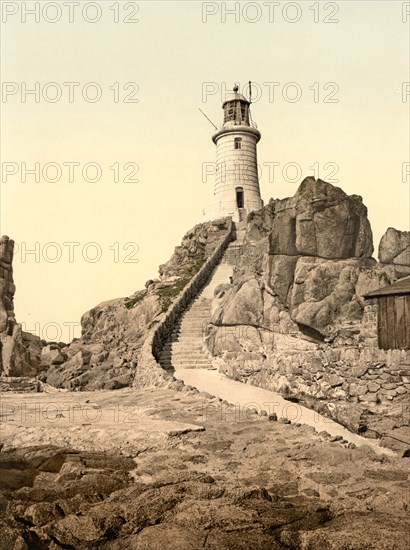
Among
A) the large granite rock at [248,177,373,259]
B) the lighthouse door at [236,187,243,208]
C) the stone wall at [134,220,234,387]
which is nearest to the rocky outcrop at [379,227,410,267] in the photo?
the large granite rock at [248,177,373,259]

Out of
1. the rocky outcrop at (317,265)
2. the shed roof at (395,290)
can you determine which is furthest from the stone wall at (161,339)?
the shed roof at (395,290)

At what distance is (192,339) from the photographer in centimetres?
2619

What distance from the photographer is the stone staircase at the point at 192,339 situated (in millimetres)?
23875

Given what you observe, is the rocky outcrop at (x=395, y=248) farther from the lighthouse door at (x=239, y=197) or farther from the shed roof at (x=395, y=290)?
the lighthouse door at (x=239, y=197)

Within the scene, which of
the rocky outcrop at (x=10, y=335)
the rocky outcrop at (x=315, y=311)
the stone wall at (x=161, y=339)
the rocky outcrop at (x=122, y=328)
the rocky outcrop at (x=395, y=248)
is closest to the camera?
the rocky outcrop at (x=315, y=311)

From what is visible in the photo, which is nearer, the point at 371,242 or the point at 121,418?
the point at 121,418

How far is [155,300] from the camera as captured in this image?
32.9m

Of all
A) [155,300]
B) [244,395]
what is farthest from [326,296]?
[155,300]

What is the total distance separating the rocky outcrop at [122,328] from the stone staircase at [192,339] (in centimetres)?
138

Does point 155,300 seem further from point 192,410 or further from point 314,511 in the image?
point 314,511

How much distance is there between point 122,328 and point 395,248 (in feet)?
61.4

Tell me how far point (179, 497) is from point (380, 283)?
15.5 m

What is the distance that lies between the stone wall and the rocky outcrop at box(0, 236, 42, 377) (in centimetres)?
911

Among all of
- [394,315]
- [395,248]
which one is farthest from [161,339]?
[395,248]
